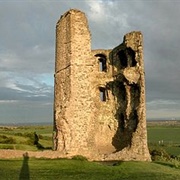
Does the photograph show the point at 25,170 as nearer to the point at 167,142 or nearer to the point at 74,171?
the point at 74,171

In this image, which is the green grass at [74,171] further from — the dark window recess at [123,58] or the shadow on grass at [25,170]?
the dark window recess at [123,58]

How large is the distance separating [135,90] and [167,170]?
27.2ft

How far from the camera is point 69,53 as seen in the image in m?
23.4

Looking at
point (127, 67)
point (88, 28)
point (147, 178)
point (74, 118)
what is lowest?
point (147, 178)

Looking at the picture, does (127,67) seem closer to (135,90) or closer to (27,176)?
(135,90)

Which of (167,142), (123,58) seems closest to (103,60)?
(123,58)

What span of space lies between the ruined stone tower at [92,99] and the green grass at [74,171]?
2.69 metres

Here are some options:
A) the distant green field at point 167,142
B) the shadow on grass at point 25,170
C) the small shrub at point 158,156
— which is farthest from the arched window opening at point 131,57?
the distant green field at point 167,142

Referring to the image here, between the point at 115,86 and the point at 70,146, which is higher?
the point at 115,86

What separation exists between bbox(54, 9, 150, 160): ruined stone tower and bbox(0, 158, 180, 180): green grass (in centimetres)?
269

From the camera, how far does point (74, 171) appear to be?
691 inches

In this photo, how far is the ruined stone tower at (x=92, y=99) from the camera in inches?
893

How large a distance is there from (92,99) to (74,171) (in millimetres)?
7269

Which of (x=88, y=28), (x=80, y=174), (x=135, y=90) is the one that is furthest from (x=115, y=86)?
(x=80, y=174)
